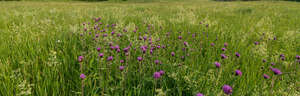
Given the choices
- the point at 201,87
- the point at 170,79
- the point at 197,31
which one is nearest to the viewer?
the point at 201,87

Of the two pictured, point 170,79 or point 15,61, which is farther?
point 15,61

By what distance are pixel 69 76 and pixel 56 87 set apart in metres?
0.30

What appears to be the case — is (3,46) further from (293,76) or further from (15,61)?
(293,76)

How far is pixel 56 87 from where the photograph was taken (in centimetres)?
133

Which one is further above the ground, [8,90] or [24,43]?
[24,43]

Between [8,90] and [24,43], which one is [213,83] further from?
[24,43]

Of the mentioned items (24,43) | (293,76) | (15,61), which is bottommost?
(293,76)

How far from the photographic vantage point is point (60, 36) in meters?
2.62

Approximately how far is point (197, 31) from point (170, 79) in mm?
2151

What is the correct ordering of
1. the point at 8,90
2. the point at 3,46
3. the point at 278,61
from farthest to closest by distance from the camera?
1. the point at 3,46
2. the point at 278,61
3. the point at 8,90

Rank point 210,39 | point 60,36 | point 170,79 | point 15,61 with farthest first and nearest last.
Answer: point 210,39 < point 60,36 < point 15,61 < point 170,79

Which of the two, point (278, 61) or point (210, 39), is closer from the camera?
point (278, 61)

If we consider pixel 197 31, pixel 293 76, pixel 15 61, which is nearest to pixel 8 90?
pixel 15 61

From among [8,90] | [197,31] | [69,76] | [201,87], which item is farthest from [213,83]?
[197,31]
